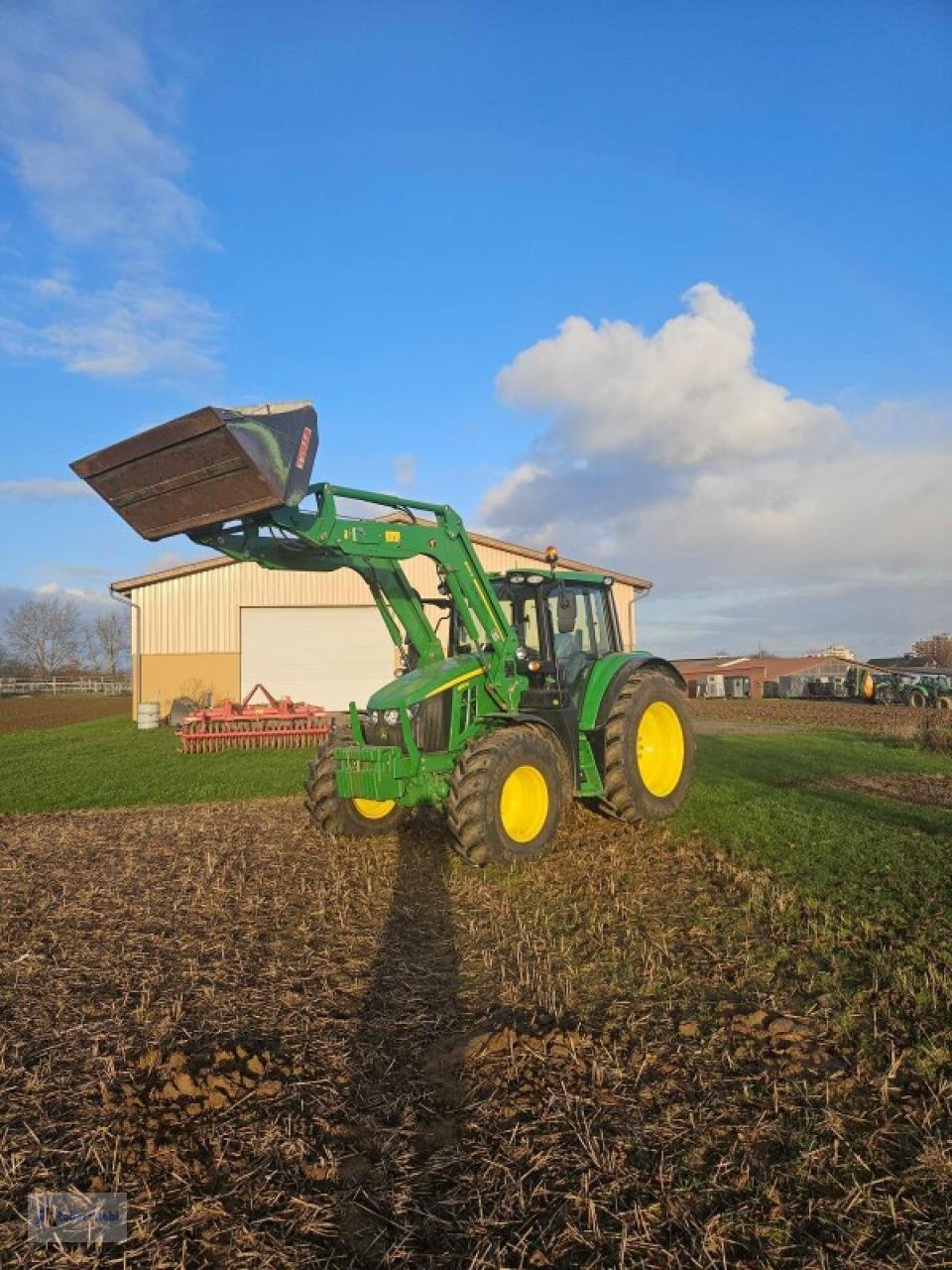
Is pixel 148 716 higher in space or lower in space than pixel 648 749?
higher

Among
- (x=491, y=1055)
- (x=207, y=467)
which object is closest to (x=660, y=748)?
(x=207, y=467)

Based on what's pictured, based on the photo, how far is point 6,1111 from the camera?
3498mm

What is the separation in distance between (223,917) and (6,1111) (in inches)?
111

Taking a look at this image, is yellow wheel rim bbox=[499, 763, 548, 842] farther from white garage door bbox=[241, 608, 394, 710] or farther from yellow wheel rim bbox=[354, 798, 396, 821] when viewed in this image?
white garage door bbox=[241, 608, 394, 710]

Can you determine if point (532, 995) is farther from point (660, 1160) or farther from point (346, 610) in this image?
point (346, 610)

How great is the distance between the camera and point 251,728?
19.2m

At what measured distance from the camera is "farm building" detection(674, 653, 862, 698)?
4788 cm

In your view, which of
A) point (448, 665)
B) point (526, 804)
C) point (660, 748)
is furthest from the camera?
point (660, 748)

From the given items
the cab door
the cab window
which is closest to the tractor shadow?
the cab door

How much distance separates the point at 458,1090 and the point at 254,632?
2422 cm

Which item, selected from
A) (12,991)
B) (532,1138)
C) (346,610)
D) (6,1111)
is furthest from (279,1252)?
(346,610)

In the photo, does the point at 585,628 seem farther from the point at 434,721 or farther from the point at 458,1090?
the point at 458,1090

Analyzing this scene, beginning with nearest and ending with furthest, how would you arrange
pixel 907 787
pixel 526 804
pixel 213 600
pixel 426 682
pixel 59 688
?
pixel 526 804 → pixel 426 682 → pixel 907 787 → pixel 213 600 → pixel 59 688

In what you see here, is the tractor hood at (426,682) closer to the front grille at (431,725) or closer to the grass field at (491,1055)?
the front grille at (431,725)
